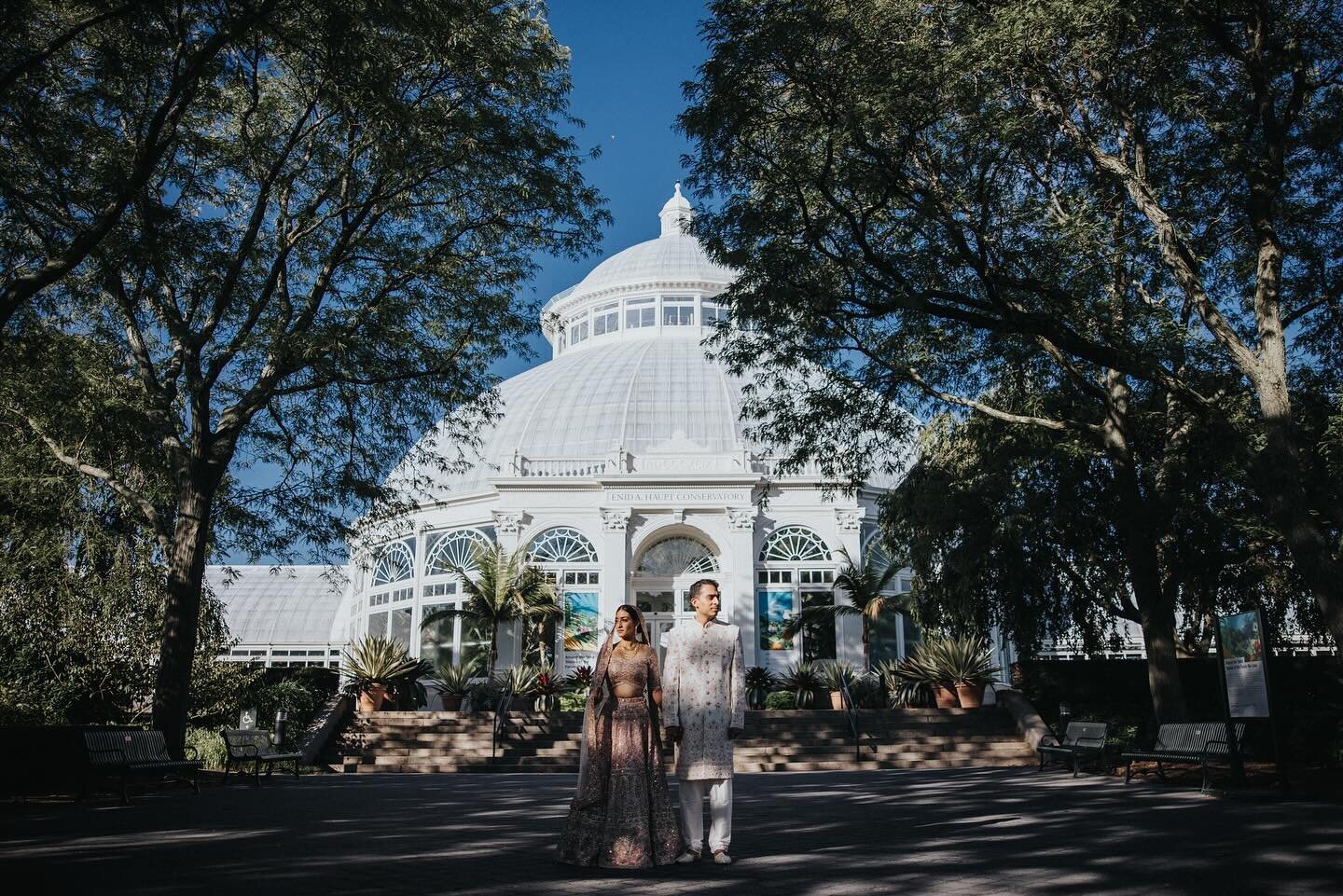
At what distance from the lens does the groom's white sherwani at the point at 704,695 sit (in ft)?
21.4

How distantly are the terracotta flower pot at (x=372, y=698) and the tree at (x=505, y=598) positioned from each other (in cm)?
351

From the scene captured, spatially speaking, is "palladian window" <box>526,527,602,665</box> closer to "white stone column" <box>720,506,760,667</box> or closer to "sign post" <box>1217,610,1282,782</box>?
"white stone column" <box>720,506,760,667</box>

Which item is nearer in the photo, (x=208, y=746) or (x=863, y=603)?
(x=208, y=746)

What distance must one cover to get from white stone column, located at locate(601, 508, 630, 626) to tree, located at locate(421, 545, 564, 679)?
5.76ft

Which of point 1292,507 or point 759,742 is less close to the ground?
point 1292,507

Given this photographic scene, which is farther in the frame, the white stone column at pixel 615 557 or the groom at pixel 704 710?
the white stone column at pixel 615 557

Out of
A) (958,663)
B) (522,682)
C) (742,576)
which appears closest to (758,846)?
(522,682)

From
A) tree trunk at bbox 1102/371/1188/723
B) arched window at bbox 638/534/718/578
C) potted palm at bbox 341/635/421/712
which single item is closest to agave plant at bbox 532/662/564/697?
potted palm at bbox 341/635/421/712

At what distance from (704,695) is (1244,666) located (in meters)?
7.49

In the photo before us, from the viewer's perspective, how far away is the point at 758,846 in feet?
23.5

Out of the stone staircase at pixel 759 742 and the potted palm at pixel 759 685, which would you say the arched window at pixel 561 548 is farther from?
the stone staircase at pixel 759 742

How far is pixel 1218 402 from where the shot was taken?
1320cm

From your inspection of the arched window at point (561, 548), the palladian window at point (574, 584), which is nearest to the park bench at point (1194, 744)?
the palladian window at point (574, 584)

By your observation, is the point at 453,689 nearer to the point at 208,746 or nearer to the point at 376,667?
the point at 376,667
